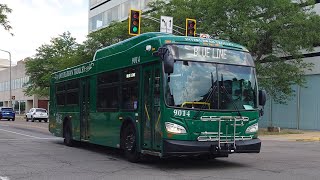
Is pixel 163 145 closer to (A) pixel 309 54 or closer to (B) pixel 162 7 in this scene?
(A) pixel 309 54

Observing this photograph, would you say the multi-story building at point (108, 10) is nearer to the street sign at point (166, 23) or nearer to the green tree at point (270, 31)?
the green tree at point (270, 31)

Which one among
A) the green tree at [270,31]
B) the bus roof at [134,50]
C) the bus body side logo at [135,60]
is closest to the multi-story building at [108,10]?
the green tree at [270,31]

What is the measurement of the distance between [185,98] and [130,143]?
271 cm

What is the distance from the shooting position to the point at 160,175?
1023cm

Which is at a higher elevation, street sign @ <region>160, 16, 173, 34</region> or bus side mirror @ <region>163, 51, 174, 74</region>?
street sign @ <region>160, 16, 173, 34</region>

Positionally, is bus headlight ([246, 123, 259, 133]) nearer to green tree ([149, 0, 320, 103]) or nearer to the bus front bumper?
the bus front bumper

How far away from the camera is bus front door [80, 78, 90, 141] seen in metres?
16.0

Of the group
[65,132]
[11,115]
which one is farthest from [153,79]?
[11,115]

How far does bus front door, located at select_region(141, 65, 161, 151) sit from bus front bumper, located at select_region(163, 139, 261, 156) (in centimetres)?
49

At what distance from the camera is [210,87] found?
11.0 meters

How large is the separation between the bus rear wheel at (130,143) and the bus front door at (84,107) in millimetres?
3318

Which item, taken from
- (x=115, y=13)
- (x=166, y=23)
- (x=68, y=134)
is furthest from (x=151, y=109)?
(x=115, y=13)

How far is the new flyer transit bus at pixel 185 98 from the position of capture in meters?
10.7

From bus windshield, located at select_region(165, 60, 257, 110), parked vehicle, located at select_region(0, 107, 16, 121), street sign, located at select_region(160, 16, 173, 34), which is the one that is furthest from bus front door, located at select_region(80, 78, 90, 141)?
parked vehicle, located at select_region(0, 107, 16, 121)
